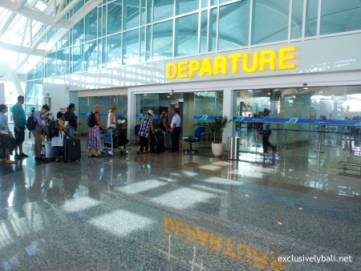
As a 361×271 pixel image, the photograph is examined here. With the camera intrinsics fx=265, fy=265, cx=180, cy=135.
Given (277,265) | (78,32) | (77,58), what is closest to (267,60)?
(277,265)

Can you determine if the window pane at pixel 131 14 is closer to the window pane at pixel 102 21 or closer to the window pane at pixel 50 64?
the window pane at pixel 102 21

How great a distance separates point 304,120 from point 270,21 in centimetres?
313

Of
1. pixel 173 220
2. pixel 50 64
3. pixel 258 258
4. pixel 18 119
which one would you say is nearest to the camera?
pixel 258 258

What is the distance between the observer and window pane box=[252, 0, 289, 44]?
769cm

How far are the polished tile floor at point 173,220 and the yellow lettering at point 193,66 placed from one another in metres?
4.57

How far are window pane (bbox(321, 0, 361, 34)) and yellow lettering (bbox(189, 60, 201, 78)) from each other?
3.91 meters

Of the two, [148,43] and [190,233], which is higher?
[148,43]

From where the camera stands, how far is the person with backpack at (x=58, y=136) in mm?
7121

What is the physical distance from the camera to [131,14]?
481 inches

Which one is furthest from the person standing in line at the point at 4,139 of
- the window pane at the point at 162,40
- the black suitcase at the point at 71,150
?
the window pane at the point at 162,40

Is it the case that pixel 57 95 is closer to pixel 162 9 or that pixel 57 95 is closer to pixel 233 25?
pixel 162 9

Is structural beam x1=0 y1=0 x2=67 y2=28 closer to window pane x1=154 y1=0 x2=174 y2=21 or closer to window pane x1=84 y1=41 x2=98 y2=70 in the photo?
window pane x1=84 y1=41 x2=98 y2=70

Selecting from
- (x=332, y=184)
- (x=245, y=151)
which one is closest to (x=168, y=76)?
(x=245, y=151)

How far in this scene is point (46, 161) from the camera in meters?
7.29
